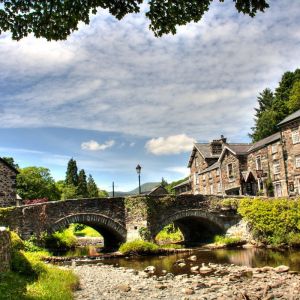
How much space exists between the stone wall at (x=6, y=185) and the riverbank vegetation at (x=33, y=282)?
11.8m

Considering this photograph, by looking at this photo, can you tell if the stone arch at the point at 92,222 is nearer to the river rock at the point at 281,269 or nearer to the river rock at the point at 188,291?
the river rock at the point at 281,269

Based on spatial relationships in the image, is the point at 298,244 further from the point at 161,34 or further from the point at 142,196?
the point at 161,34

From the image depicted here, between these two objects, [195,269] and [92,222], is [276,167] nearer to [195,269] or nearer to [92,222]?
[92,222]

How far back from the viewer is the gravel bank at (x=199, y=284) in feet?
43.2

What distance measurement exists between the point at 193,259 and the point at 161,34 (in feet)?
58.0

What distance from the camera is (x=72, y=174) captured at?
83500 mm

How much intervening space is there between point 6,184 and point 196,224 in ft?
56.7

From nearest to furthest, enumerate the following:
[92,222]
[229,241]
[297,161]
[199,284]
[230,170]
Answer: [199,284], [92,222], [229,241], [297,161], [230,170]

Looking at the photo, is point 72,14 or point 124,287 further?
point 124,287

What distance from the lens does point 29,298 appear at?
10.0 m

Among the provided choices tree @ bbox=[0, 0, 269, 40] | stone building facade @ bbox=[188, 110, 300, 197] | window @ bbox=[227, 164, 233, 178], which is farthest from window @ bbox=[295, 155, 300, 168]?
tree @ bbox=[0, 0, 269, 40]

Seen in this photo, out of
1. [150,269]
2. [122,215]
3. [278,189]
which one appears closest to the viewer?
[150,269]

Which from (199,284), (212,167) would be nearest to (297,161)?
(212,167)

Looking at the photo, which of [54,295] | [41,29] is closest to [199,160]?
[54,295]
